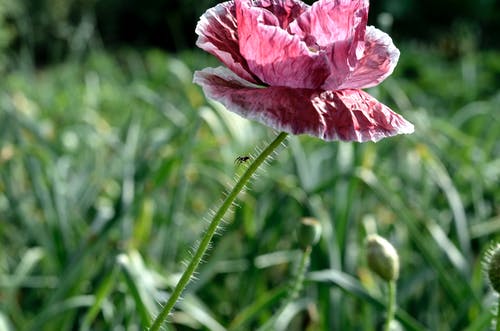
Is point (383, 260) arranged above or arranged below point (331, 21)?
below

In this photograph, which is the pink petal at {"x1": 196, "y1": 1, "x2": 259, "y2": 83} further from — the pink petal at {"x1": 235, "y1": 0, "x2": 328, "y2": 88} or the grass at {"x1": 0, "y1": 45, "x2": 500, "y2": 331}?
the grass at {"x1": 0, "y1": 45, "x2": 500, "y2": 331}

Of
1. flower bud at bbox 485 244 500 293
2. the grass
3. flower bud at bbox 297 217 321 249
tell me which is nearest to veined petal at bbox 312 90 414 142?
flower bud at bbox 485 244 500 293

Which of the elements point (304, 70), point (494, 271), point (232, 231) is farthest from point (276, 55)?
point (232, 231)

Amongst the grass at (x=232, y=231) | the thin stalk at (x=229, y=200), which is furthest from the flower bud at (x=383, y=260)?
the thin stalk at (x=229, y=200)

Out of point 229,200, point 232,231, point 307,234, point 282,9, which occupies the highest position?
point 282,9

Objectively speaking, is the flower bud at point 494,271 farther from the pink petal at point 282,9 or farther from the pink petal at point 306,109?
the pink petal at point 282,9

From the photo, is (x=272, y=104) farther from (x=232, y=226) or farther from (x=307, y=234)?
(x=232, y=226)
